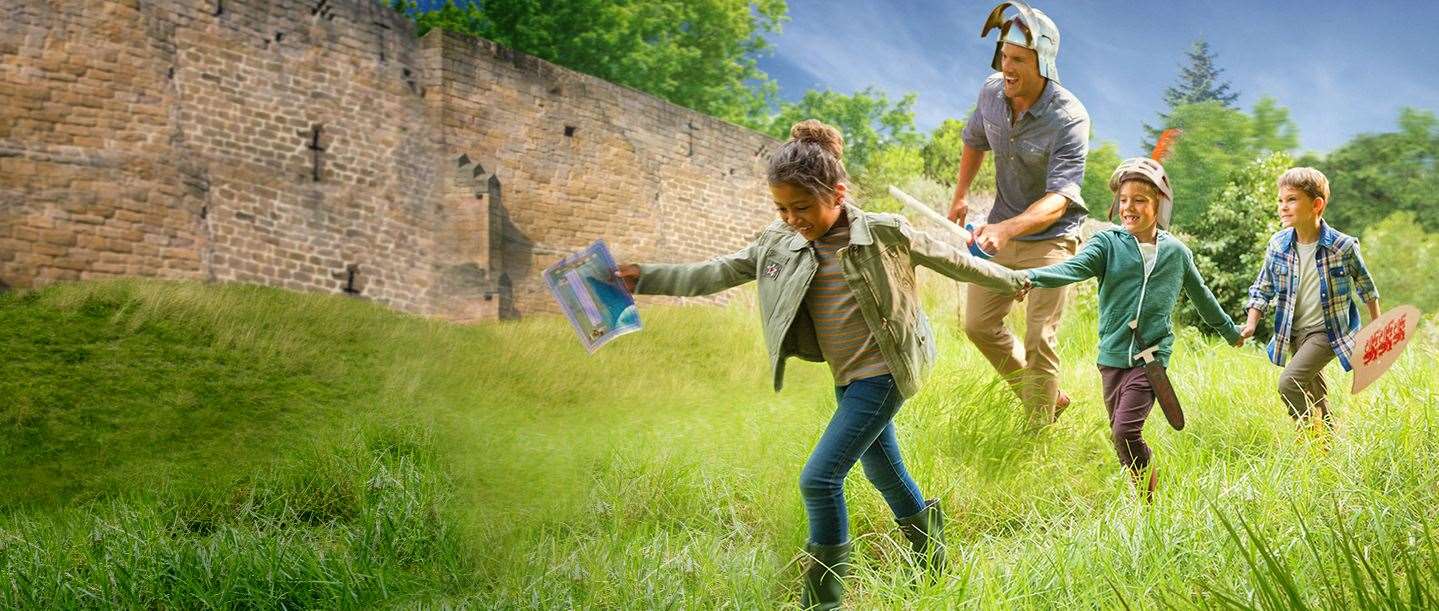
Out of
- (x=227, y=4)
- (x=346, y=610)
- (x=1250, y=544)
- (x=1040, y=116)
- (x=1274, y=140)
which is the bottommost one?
(x=346, y=610)

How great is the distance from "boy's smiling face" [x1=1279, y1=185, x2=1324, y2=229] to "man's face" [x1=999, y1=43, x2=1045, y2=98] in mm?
909

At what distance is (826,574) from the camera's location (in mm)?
2617

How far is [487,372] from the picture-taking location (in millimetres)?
5922

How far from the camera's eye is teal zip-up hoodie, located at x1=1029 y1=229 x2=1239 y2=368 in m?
2.99

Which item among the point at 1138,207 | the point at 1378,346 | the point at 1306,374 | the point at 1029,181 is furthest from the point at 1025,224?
the point at 1306,374

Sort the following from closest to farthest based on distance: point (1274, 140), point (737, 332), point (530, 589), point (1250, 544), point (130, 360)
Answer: point (1250, 544)
point (530, 589)
point (130, 360)
point (1274, 140)
point (737, 332)

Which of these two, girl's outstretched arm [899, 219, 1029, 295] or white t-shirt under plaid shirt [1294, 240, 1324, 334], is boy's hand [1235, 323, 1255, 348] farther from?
girl's outstretched arm [899, 219, 1029, 295]

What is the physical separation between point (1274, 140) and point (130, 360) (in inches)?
252

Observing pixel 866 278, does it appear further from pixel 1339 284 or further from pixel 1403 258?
pixel 1403 258

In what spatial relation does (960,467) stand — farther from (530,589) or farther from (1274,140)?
(1274,140)

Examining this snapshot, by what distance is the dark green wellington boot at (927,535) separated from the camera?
282 cm

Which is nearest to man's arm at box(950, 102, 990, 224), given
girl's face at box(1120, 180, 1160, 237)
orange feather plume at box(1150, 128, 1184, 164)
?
orange feather plume at box(1150, 128, 1184, 164)

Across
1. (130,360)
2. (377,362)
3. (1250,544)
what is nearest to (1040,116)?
(1250,544)

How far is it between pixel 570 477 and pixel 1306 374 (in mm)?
2903
